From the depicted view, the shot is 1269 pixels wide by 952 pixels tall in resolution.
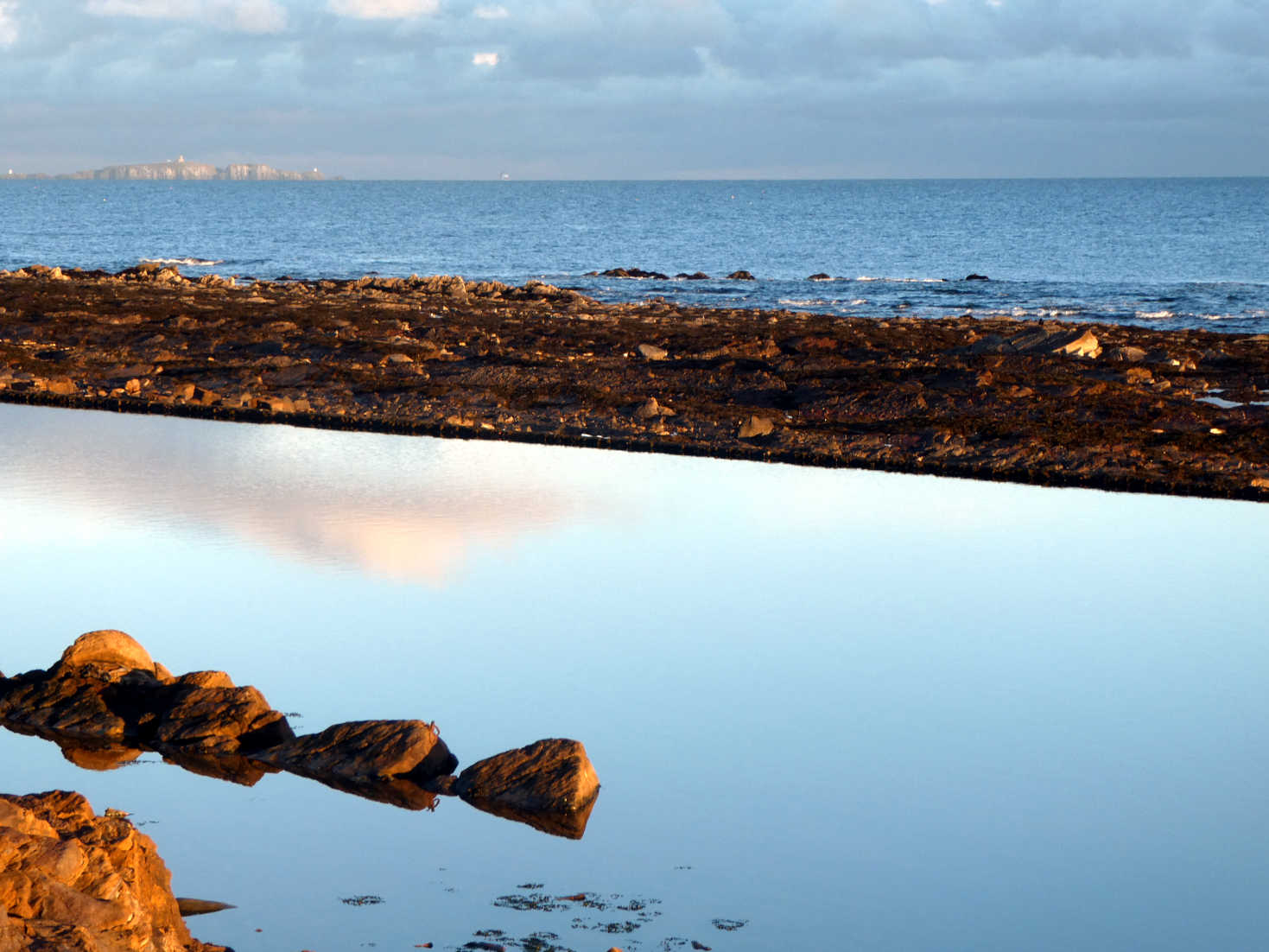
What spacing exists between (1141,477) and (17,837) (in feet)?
51.5

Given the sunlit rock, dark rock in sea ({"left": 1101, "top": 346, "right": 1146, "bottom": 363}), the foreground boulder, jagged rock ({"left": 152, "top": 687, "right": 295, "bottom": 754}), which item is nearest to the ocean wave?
dark rock in sea ({"left": 1101, "top": 346, "right": 1146, "bottom": 363})

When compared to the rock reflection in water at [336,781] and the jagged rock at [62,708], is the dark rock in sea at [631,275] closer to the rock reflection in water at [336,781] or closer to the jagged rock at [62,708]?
the jagged rock at [62,708]

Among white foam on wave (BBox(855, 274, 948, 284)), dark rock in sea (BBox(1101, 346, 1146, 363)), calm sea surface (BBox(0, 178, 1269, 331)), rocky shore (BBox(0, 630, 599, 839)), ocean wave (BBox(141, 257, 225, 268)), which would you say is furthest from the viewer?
ocean wave (BBox(141, 257, 225, 268))

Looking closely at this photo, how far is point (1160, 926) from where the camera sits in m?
6.77

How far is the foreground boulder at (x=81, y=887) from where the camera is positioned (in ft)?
17.2

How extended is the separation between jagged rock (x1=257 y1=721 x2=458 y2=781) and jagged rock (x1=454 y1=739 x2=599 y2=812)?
1.02 feet

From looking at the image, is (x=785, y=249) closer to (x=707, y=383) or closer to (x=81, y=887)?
(x=707, y=383)

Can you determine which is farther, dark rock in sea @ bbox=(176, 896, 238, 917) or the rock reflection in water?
the rock reflection in water

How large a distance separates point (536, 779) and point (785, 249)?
8751cm

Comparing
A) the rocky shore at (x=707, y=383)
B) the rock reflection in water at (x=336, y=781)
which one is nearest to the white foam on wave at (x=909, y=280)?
the rocky shore at (x=707, y=383)

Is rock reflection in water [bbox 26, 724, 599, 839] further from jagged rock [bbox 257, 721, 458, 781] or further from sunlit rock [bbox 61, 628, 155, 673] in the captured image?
sunlit rock [bbox 61, 628, 155, 673]

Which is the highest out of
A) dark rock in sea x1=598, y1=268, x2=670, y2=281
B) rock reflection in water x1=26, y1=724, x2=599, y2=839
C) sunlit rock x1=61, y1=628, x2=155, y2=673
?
dark rock in sea x1=598, y1=268, x2=670, y2=281

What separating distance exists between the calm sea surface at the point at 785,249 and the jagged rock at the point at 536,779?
4020 cm

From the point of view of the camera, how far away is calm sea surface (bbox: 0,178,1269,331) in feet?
183
